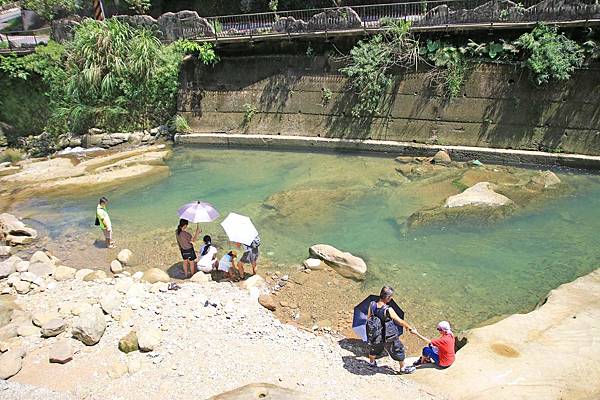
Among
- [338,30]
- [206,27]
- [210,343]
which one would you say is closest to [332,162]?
[338,30]

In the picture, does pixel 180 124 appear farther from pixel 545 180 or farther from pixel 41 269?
pixel 545 180

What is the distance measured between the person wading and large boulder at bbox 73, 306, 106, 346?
4.61 m

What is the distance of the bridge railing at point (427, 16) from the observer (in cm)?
1458

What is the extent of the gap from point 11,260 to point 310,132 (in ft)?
37.8

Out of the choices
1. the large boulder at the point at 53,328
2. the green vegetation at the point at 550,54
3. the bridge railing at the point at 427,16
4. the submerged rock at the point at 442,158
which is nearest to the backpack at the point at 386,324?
the large boulder at the point at 53,328

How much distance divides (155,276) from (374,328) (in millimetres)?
5297

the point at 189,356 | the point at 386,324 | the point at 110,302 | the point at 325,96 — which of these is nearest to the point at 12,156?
the point at 325,96

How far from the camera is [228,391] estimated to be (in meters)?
6.57

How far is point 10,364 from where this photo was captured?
741 centimetres

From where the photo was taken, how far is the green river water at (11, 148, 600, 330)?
998 cm

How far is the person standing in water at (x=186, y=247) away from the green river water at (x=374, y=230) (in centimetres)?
95

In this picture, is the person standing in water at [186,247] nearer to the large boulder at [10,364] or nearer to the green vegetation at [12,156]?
the large boulder at [10,364]

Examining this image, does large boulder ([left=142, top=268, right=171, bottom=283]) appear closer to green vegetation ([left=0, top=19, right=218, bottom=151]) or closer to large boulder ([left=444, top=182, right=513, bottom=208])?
large boulder ([left=444, top=182, right=513, bottom=208])

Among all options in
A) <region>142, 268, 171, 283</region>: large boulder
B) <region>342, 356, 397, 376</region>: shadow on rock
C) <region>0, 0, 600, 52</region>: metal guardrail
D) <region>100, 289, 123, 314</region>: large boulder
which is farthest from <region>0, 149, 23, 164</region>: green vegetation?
<region>342, 356, 397, 376</region>: shadow on rock
